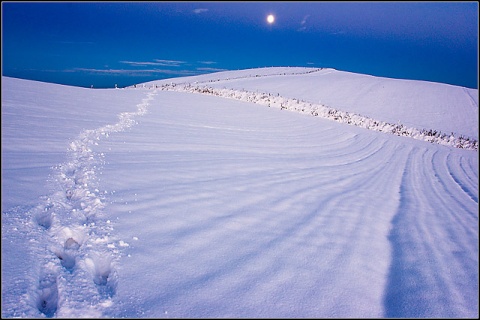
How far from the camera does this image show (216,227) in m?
2.41

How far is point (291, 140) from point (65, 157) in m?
4.12

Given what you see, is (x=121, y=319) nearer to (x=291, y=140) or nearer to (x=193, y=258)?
(x=193, y=258)

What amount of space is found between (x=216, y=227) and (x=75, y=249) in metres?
0.98

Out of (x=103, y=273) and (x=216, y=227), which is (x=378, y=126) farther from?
(x=103, y=273)

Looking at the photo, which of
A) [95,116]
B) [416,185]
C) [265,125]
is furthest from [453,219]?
[95,116]

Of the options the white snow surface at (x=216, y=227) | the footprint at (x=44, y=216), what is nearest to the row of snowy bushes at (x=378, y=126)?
the white snow surface at (x=216, y=227)

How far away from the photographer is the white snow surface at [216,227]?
1632 mm

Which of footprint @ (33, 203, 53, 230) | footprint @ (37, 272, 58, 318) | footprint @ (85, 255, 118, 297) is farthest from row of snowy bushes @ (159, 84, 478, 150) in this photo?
footprint @ (37, 272, 58, 318)

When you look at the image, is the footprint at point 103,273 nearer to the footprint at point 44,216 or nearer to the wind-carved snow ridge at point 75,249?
the wind-carved snow ridge at point 75,249

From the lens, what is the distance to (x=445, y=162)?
20.5 ft

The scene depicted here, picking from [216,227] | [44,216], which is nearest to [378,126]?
[216,227]

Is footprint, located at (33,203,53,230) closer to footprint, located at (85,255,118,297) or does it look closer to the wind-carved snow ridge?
the wind-carved snow ridge

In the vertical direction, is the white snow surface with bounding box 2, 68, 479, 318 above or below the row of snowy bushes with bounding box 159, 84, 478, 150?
below

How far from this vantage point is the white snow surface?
5.35 feet
